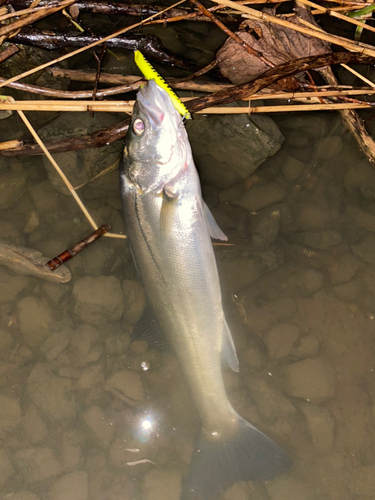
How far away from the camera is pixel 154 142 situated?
8.56 ft

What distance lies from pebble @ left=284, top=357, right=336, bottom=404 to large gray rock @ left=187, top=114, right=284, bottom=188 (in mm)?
1867

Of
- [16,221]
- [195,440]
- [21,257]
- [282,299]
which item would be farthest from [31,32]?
[195,440]

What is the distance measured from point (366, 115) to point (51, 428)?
4.15 meters

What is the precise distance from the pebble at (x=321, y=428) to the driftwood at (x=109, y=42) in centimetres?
337

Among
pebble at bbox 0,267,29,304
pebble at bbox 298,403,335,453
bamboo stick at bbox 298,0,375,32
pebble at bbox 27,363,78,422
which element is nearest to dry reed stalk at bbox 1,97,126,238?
pebble at bbox 0,267,29,304

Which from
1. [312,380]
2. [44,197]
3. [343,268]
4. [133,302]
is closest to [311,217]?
[343,268]

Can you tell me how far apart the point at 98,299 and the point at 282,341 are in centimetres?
Answer: 180

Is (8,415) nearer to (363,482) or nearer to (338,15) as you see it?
(363,482)

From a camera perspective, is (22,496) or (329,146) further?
(329,146)

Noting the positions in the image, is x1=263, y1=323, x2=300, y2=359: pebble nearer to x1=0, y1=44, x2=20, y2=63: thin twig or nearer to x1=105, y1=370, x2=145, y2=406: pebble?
x1=105, y1=370, x2=145, y2=406: pebble

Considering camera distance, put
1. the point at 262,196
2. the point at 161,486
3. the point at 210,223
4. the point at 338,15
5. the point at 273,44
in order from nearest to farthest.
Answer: the point at 210,223, the point at 338,15, the point at 161,486, the point at 273,44, the point at 262,196

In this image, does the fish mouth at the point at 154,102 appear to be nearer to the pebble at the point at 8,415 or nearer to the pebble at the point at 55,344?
the pebble at the point at 55,344

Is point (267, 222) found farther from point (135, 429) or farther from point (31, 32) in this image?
point (31, 32)

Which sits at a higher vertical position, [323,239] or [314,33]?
[314,33]
